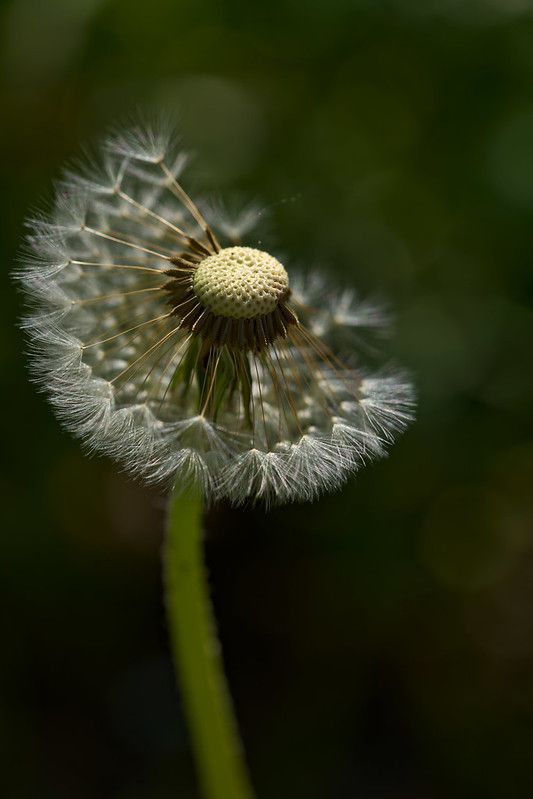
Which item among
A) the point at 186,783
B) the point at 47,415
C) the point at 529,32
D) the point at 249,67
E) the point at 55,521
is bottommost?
the point at 186,783

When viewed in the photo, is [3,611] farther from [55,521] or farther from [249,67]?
[249,67]

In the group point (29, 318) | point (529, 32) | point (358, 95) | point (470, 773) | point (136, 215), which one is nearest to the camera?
point (29, 318)

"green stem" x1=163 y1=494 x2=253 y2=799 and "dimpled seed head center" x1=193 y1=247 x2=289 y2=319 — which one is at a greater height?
"dimpled seed head center" x1=193 y1=247 x2=289 y2=319

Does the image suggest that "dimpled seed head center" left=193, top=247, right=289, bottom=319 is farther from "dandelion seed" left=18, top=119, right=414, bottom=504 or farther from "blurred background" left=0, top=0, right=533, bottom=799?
"blurred background" left=0, top=0, right=533, bottom=799

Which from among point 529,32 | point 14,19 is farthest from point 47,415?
point 529,32

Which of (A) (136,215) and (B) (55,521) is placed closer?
(A) (136,215)

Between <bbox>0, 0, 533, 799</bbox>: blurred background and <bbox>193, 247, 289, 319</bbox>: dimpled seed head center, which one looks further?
<bbox>0, 0, 533, 799</bbox>: blurred background

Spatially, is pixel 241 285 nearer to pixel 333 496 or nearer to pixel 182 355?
pixel 182 355

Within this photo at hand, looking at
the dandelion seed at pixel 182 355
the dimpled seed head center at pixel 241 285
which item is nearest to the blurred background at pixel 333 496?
the dandelion seed at pixel 182 355

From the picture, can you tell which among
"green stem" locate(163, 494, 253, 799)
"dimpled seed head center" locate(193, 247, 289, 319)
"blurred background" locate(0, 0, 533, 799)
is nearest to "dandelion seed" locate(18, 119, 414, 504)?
"dimpled seed head center" locate(193, 247, 289, 319)
